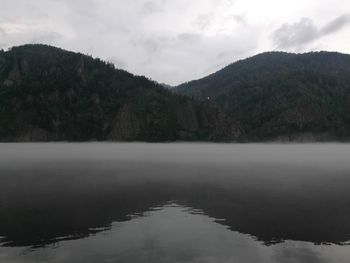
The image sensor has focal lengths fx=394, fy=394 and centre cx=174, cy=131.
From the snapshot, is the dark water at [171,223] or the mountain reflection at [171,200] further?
the mountain reflection at [171,200]

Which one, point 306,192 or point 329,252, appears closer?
point 329,252

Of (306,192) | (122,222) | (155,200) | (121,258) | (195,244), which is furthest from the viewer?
(306,192)

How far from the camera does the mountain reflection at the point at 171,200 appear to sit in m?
30.8

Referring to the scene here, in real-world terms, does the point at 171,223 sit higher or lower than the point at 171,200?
lower

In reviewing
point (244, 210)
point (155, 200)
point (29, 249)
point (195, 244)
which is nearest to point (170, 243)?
point (195, 244)

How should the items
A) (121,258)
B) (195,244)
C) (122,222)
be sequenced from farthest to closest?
1. (122,222)
2. (195,244)
3. (121,258)

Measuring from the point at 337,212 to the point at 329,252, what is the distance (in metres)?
14.4

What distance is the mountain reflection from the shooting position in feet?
101

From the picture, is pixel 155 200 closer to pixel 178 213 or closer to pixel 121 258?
pixel 178 213

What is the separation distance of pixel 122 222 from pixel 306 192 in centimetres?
2957

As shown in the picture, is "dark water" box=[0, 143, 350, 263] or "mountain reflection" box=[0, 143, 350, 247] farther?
"mountain reflection" box=[0, 143, 350, 247]

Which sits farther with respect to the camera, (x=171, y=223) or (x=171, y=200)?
(x=171, y=200)

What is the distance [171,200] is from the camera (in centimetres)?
4562

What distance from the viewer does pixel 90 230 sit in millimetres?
30797
